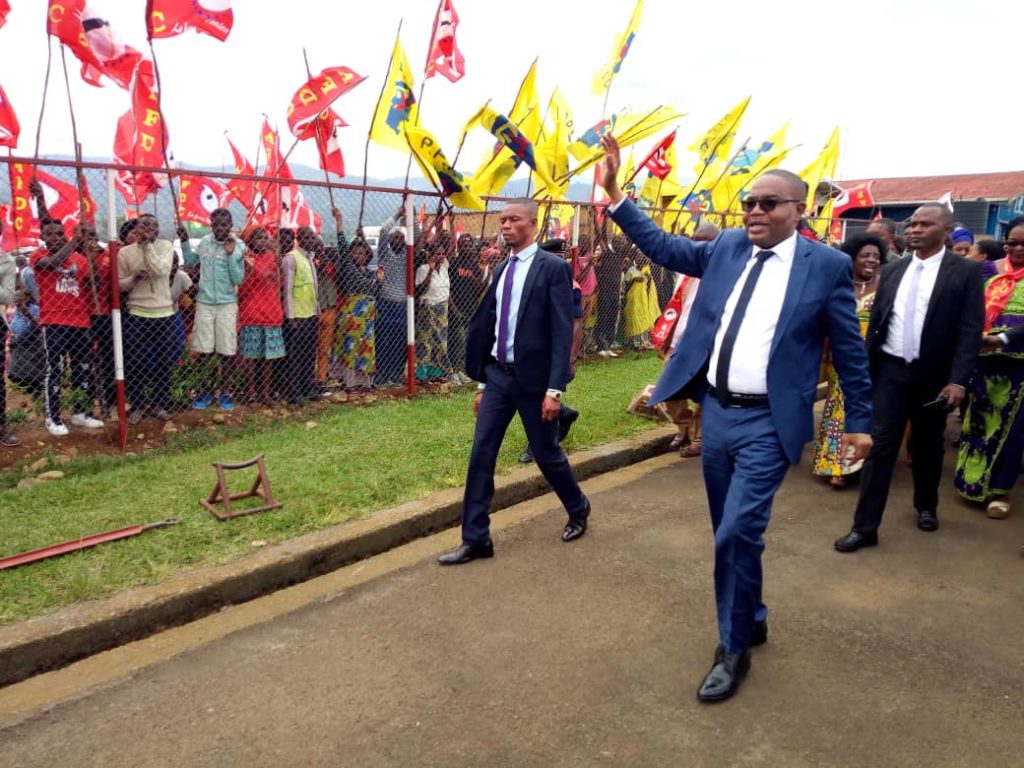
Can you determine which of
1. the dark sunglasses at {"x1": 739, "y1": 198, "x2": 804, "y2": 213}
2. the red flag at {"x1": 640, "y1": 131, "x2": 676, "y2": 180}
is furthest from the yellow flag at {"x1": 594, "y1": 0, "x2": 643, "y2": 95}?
the dark sunglasses at {"x1": 739, "y1": 198, "x2": 804, "y2": 213}

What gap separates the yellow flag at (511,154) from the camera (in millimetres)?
7820

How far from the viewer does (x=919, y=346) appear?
175 inches

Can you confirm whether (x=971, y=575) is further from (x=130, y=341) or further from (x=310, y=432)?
(x=130, y=341)

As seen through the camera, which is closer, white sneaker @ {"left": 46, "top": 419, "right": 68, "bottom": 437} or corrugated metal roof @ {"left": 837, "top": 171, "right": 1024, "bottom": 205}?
white sneaker @ {"left": 46, "top": 419, "right": 68, "bottom": 437}

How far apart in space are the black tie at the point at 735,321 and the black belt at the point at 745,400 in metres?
0.01

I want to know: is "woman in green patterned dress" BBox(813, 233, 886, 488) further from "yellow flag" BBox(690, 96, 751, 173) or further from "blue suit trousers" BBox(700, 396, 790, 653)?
"yellow flag" BBox(690, 96, 751, 173)

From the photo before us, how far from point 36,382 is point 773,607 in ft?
19.5

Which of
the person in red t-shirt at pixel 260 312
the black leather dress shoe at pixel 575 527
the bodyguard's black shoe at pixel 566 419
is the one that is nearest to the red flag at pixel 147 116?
the person in red t-shirt at pixel 260 312

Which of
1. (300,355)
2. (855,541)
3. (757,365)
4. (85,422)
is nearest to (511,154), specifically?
(300,355)

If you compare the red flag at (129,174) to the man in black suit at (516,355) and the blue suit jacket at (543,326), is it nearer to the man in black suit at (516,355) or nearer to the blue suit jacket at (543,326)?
the man in black suit at (516,355)

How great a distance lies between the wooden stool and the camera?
4.30m

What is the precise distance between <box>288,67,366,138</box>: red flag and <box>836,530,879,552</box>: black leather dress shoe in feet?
18.8

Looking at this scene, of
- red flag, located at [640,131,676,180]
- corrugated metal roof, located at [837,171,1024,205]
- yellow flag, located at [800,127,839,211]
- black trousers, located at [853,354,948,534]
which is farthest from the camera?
corrugated metal roof, located at [837,171,1024,205]

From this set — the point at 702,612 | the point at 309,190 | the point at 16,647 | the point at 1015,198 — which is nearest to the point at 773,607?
the point at 702,612
